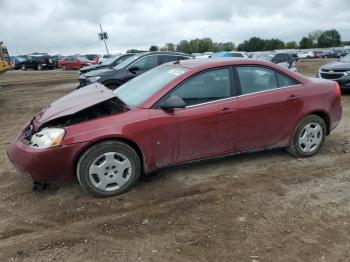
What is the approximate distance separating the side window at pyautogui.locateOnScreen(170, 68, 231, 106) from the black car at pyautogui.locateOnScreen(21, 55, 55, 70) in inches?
1521

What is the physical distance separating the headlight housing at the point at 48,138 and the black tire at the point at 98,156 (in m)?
0.33

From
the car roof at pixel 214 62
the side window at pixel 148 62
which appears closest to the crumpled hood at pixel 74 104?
the car roof at pixel 214 62

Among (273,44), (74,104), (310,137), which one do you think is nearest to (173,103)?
(74,104)

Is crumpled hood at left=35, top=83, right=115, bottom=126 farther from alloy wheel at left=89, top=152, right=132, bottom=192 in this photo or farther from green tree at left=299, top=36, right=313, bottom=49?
green tree at left=299, top=36, right=313, bottom=49

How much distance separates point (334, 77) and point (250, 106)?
28.9 feet

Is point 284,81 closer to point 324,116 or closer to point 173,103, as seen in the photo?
point 324,116

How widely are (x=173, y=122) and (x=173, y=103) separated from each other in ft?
0.80

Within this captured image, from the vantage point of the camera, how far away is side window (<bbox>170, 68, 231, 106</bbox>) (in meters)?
5.02

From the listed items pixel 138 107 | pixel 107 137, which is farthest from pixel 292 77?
pixel 107 137

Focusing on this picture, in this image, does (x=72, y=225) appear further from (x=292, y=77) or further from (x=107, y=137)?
(x=292, y=77)

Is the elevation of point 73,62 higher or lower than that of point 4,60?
higher

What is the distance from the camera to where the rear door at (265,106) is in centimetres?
→ 529

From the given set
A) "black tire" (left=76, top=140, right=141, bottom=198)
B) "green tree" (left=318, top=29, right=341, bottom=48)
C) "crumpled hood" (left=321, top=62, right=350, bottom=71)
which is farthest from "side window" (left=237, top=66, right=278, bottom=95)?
"green tree" (left=318, top=29, right=341, bottom=48)

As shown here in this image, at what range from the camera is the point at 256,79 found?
547 cm
